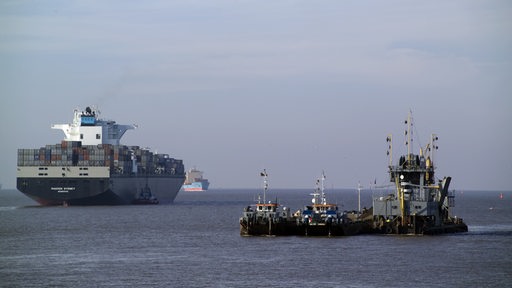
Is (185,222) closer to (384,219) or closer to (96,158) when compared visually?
(384,219)

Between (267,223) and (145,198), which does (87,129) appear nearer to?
(145,198)

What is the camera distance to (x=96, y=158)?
562 feet

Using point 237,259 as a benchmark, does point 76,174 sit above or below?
above

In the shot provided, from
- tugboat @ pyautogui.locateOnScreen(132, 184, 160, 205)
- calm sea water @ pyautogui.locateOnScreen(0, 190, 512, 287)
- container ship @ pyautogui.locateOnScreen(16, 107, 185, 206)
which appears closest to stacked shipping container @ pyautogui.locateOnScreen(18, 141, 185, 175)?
container ship @ pyautogui.locateOnScreen(16, 107, 185, 206)

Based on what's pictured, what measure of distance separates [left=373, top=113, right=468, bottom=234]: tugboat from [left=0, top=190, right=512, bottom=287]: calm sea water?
230 centimetres

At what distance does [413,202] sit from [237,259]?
2909 centimetres

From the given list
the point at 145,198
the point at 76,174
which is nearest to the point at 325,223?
the point at 76,174

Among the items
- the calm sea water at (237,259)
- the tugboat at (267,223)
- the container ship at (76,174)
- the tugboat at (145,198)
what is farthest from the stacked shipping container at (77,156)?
the tugboat at (267,223)

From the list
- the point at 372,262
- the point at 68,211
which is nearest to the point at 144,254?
the point at 372,262

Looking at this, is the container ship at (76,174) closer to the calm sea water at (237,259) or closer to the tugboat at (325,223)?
the calm sea water at (237,259)

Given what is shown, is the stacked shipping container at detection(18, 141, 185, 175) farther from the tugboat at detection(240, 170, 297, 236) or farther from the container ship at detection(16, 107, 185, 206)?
the tugboat at detection(240, 170, 297, 236)

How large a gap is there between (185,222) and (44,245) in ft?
135

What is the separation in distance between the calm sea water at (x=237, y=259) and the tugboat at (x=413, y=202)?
2300 mm

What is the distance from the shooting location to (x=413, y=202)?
97.8m
